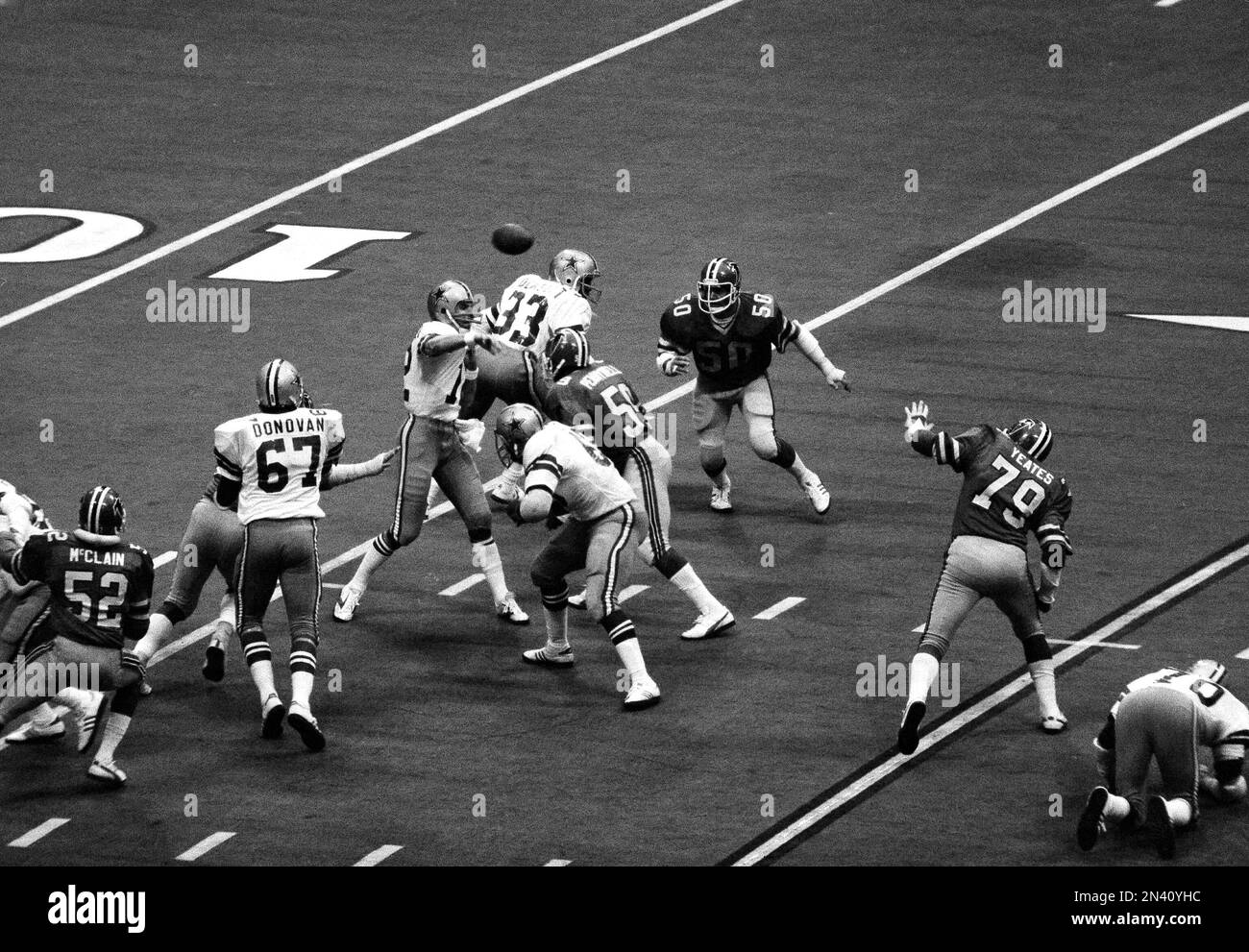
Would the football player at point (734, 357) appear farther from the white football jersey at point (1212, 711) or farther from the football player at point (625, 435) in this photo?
the white football jersey at point (1212, 711)

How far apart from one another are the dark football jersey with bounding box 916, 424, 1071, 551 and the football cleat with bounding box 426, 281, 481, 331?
371 centimetres

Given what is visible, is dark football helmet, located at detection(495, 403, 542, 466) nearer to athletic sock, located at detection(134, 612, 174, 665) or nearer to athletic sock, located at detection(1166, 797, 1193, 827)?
athletic sock, located at detection(134, 612, 174, 665)

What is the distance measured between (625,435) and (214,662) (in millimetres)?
3119

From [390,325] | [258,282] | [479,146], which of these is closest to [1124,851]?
[390,325]

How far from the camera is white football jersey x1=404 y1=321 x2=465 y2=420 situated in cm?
1858

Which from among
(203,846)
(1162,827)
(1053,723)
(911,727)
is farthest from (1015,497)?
(203,846)

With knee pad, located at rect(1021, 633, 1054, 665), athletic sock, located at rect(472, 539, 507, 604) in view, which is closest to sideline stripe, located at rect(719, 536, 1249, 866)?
knee pad, located at rect(1021, 633, 1054, 665)

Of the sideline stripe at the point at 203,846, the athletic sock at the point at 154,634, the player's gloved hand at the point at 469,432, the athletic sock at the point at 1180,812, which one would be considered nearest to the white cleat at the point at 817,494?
the player's gloved hand at the point at 469,432

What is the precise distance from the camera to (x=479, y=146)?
29.3 m

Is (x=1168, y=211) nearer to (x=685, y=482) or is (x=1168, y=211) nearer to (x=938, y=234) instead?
(x=938, y=234)

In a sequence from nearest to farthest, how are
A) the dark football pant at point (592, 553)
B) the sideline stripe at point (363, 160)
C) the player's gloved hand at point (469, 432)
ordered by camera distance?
1. the dark football pant at point (592, 553)
2. the player's gloved hand at point (469, 432)
3. the sideline stripe at point (363, 160)

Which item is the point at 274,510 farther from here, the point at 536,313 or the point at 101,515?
the point at 536,313

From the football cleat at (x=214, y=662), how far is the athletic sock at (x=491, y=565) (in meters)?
1.99

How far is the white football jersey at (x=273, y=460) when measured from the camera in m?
16.6
